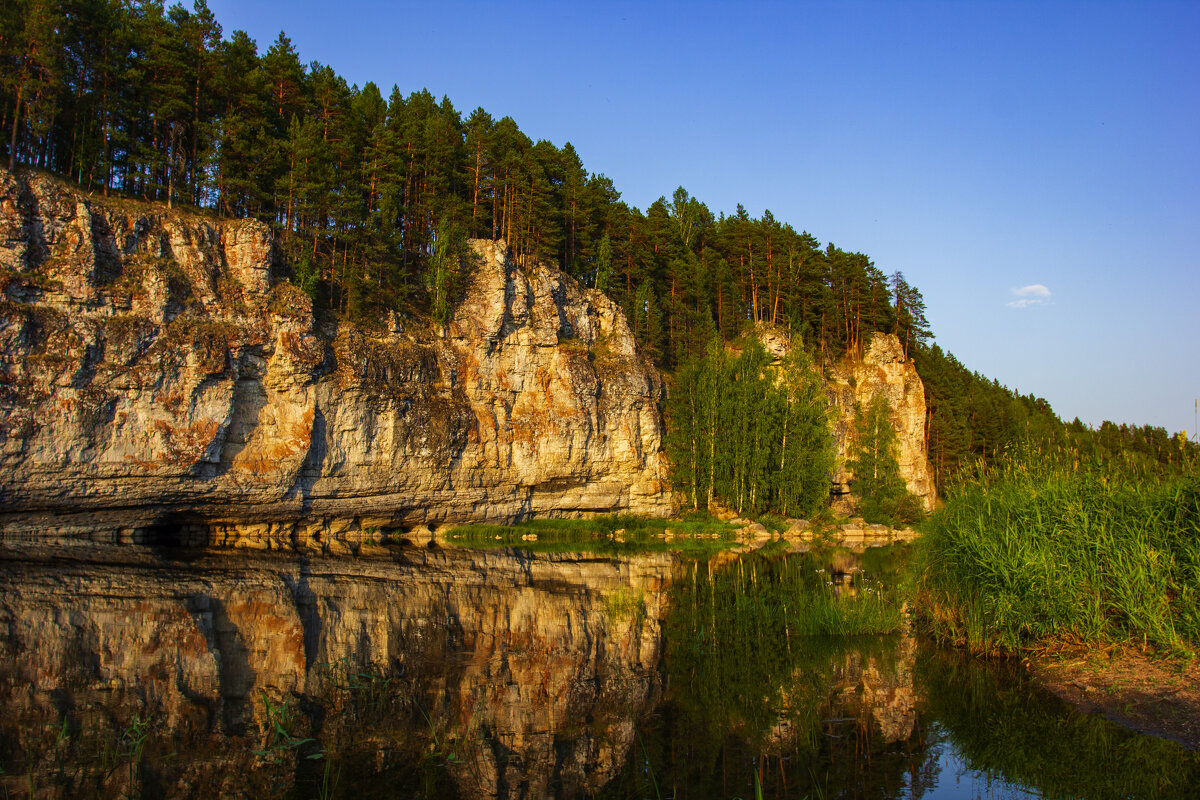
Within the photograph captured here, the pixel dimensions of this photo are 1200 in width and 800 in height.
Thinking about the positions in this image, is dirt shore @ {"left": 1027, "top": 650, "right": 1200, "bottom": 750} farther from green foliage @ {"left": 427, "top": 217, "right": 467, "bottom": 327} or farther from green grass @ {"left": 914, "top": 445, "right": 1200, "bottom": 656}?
green foliage @ {"left": 427, "top": 217, "right": 467, "bottom": 327}

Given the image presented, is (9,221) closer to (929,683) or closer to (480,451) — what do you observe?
(480,451)

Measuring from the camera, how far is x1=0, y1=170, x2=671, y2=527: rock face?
30.6 meters

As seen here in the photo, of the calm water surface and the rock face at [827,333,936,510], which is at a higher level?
the rock face at [827,333,936,510]

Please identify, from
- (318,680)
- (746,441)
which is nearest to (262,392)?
(318,680)

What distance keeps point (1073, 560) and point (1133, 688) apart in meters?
2.30

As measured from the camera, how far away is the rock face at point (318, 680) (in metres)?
7.57

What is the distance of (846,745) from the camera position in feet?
27.7

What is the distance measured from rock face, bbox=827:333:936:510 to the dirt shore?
5154 cm

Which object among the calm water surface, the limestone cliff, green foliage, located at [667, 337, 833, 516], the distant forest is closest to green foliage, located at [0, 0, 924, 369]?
the distant forest

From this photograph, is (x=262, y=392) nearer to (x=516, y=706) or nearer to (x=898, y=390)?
(x=516, y=706)

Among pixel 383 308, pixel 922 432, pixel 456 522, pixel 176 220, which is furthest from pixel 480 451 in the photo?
pixel 922 432

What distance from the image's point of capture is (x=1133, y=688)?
950 cm

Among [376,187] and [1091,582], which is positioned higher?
[376,187]

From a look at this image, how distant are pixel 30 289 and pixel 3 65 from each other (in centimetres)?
1234
